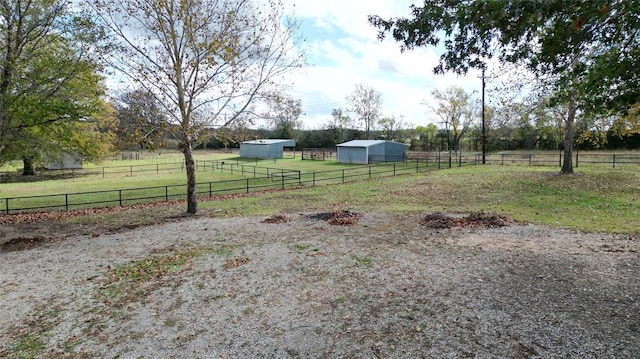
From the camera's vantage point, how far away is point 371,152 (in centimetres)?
4494

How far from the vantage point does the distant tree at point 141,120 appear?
38.7ft

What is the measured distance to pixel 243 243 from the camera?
9.27 m

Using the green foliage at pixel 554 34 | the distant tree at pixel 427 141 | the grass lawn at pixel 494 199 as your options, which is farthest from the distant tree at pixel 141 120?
the distant tree at pixel 427 141

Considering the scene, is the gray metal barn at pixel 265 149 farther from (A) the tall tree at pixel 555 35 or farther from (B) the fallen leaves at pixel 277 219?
(A) the tall tree at pixel 555 35

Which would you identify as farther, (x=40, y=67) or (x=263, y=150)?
(x=263, y=150)

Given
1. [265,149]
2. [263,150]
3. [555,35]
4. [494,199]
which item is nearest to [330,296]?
[555,35]

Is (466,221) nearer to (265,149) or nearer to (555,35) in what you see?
(555,35)

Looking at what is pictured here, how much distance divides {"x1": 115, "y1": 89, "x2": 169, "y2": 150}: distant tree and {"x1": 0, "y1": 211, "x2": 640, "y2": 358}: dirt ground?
3491 mm

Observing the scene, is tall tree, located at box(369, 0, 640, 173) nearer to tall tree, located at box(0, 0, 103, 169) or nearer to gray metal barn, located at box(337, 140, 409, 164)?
tall tree, located at box(0, 0, 103, 169)

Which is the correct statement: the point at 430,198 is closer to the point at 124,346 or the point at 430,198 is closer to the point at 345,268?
the point at 345,268

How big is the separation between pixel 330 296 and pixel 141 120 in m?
9.42

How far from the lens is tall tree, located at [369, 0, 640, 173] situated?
516 cm

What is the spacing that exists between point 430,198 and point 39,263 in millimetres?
14396

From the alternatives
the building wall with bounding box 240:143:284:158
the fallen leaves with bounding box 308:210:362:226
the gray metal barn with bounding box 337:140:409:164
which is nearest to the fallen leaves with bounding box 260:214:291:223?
the fallen leaves with bounding box 308:210:362:226
